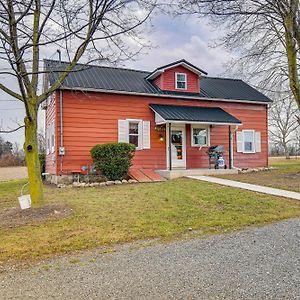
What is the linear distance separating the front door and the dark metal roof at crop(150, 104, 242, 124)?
3.04 feet

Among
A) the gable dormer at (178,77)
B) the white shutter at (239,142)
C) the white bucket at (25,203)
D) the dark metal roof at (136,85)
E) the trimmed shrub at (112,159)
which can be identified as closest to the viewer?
the white bucket at (25,203)

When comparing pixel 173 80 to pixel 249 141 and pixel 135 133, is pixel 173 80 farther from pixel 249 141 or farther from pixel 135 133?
pixel 249 141

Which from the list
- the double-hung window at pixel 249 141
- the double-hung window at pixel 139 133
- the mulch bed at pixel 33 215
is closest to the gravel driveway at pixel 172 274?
the mulch bed at pixel 33 215

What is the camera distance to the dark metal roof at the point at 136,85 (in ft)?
46.4

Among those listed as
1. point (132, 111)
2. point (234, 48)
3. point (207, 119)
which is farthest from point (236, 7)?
point (132, 111)

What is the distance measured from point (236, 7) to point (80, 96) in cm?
755

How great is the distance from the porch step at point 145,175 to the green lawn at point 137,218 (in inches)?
133

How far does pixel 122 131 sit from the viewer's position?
14555mm

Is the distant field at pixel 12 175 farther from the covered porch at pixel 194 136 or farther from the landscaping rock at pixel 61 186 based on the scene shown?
the covered porch at pixel 194 136

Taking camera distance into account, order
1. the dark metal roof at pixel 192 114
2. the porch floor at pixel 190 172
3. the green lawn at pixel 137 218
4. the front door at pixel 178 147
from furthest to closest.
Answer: the front door at pixel 178 147 < the dark metal roof at pixel 192 114 < the porch floor at pixel 190 172 < the green lawn at pixel 137 218

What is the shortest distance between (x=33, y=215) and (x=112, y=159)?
6.01m

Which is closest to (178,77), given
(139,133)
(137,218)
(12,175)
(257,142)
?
(139,133)

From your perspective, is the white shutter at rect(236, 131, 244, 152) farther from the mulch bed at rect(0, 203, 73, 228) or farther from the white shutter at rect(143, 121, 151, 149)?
the mulch bed at rect(0, 203, 73, 228)

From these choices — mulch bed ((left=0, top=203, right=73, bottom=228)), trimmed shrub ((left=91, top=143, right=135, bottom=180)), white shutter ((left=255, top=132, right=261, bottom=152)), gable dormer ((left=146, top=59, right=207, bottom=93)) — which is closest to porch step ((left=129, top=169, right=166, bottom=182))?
trimmed shrub ((left=91, top=143, right=135, bottom=180))
